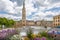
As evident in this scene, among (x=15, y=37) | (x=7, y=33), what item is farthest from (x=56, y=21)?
(x=7, y=33)

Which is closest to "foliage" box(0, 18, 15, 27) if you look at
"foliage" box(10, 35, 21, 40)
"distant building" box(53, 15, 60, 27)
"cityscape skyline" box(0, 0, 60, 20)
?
"cityscape skyline" box(0, 0, 60, 20)

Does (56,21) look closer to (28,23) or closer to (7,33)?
(28,23)

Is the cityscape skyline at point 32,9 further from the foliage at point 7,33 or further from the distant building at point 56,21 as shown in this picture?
the foliage at point 7,33

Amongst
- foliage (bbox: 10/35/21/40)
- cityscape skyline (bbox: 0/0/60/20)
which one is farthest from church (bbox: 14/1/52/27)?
foliage (bbox: 10/35/21/40)

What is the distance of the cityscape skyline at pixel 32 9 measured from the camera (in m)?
2.91

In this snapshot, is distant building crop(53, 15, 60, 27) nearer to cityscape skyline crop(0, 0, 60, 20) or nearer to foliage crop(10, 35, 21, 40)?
cityscape skyline crop(0, 0, 60, 20)

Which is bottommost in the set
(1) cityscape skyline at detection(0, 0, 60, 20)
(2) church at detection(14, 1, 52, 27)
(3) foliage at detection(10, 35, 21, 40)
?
(3) foliage at detection(10, 35, 21, 40)

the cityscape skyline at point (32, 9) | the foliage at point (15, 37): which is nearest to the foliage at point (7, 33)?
the foliage at point (15, 37)

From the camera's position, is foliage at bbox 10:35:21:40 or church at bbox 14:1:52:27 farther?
church at bbox 14:1:52:27

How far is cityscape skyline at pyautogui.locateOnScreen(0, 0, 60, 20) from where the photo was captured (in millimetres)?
2908

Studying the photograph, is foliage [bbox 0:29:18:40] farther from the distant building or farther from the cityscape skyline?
the distant building

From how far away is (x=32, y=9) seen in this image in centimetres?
294

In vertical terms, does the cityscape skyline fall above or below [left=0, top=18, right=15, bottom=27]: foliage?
above

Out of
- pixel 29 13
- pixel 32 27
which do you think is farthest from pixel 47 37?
pixel 29 13
